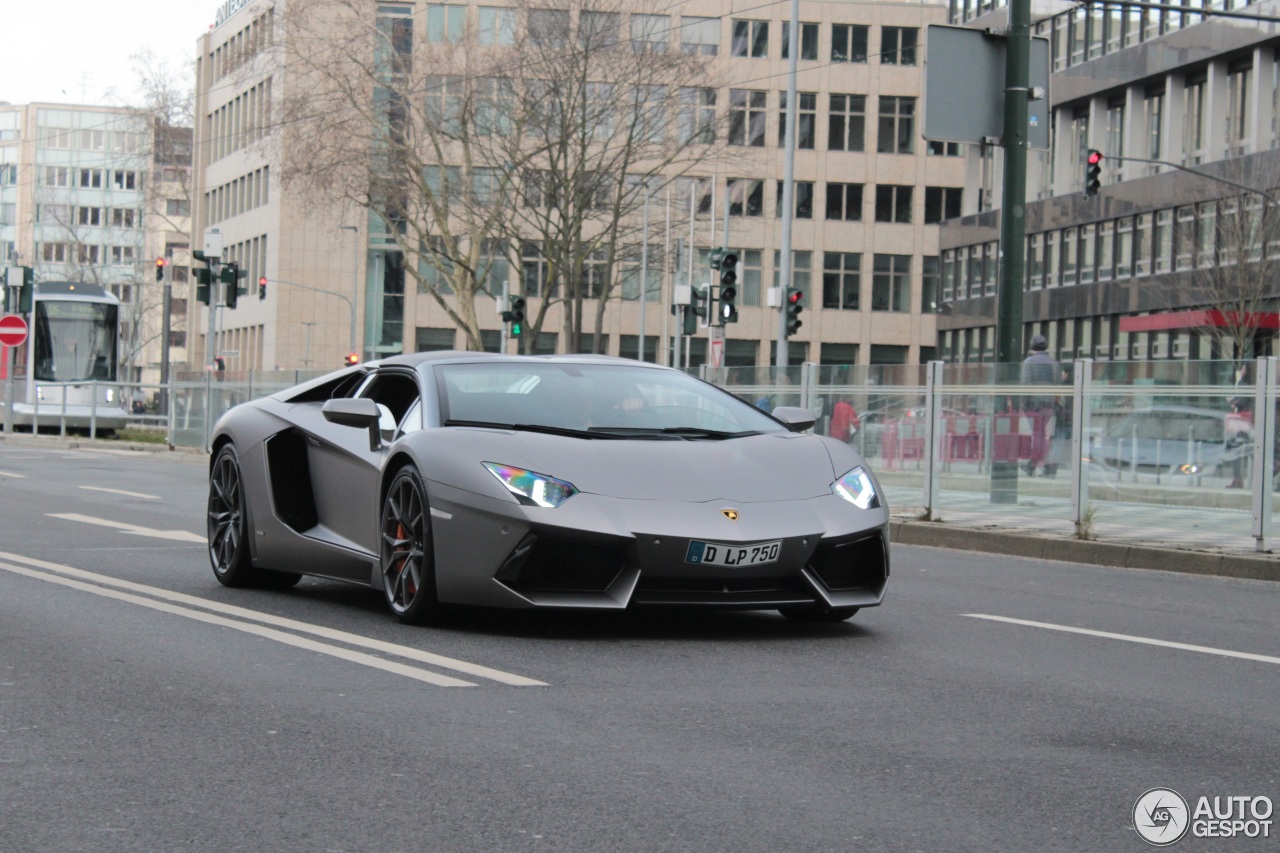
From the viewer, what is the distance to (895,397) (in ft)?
60.2

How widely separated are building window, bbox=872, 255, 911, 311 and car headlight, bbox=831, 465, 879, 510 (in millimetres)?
75179

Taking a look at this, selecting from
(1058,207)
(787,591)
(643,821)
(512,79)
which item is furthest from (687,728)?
(1058,207)

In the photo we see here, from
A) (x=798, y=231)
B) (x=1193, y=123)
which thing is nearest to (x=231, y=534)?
(x=1193, y=123)

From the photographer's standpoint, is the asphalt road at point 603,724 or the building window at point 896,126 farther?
the building window at point 896,126

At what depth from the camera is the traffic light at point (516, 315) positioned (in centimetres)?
4522

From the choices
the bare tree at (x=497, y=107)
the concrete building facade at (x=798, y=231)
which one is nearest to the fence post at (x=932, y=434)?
the bare tree at (x=497, y=107)

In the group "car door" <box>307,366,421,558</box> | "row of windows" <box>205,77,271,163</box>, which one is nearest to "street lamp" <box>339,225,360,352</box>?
"row of windows" <box>205,77,271,163</box>

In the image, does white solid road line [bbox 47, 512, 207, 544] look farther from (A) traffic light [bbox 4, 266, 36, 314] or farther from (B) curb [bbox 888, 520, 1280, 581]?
(A) traffic light [bbox 4, 266, 36, 314]

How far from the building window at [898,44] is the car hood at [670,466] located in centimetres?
7514

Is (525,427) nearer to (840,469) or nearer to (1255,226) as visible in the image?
(840,469)

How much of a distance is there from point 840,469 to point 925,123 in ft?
38.1

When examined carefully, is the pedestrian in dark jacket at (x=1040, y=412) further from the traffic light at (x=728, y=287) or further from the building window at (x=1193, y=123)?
the building window at (x=1193, y=123)

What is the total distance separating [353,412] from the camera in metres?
8.50

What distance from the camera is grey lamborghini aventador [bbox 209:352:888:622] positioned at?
296 inches
